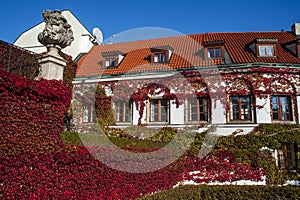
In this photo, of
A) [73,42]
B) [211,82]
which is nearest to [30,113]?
[211,82]

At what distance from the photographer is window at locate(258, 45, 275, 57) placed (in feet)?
48.3

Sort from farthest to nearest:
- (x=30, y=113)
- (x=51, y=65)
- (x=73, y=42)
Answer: (x=73, y=42), (x=51, y=65), (x=30, y=113)

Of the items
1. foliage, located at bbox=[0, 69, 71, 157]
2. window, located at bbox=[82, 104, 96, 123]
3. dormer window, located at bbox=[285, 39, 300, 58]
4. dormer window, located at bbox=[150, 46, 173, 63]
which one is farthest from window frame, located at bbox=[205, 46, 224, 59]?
foliage, located at bbox=[0, 69, 71, 157]

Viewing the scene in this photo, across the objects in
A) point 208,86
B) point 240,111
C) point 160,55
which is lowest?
point 240,111

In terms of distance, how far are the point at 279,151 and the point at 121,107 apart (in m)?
9.17

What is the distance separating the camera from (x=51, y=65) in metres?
6.36

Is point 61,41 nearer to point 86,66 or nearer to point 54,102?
point 54,102

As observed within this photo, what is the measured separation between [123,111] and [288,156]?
9.43 m

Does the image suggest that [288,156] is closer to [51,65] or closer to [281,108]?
[281,108]

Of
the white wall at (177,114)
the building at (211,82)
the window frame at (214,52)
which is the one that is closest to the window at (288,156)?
the building at (211,82)

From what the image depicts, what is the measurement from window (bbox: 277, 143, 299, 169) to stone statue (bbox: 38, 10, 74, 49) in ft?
38.2

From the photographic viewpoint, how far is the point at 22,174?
167 inches

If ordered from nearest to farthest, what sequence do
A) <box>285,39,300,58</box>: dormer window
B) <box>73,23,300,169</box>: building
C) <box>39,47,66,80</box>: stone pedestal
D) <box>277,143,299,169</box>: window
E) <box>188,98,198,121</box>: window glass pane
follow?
<box>39,47,66,80</box>: stone pedestal
<box>277,143,299,169</box>: window
<box>73,23,300,169</box>: building
<box>188,98,198,121</box>: window glass pane
<box>285,39,300,58</box>: dormer window

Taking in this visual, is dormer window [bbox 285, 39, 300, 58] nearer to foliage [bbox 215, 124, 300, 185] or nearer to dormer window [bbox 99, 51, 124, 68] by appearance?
foliage [bbox 215, 124, 300, 185]
